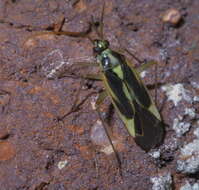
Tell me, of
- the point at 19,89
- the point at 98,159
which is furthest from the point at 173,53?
the point at 19,89

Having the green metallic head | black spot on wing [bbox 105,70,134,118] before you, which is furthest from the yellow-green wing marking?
the green metallic head

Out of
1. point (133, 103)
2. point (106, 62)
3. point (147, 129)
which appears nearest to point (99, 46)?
point (106, 62)

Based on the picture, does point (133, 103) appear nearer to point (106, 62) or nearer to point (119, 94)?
point (119, 94)

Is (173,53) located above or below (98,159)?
above

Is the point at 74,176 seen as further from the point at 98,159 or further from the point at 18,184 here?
the point at 18,184

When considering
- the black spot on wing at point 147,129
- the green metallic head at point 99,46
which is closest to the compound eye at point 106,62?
the green metallic head at point 99,46

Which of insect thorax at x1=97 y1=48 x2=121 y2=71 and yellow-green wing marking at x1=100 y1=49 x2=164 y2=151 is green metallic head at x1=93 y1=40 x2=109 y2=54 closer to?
insect thorax at x1=97 y1=48 x2=121 y2=71
